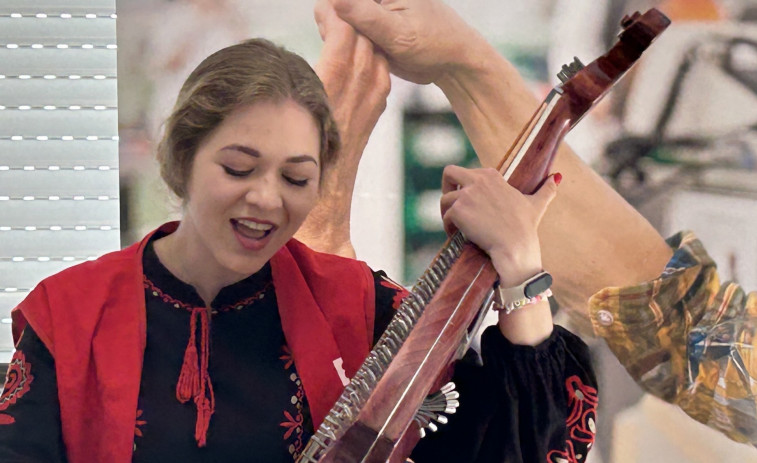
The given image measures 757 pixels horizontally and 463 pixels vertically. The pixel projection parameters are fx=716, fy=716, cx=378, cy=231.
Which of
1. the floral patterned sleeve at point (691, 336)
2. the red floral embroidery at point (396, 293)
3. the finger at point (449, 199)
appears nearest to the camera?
the finger at point (449, 199)

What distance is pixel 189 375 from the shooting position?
0.84 metres

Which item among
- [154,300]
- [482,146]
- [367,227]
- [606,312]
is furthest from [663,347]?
[154,300]

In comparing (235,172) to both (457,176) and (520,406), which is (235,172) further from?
(520,406)

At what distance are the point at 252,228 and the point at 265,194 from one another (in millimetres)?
50

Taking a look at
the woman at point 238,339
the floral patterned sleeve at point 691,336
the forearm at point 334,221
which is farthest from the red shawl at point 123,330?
the floral patterned sleeve at point 691,336

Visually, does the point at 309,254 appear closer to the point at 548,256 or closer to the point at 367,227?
the point at 367,227

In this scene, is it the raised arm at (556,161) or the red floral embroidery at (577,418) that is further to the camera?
the raised arm at (556,161)

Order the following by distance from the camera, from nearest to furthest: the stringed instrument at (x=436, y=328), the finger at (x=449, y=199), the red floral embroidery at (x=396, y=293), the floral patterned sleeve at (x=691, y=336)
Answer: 1. the stringed instrument at (x=436, y=328)
2. the finger at (x=449, y=199)
3. the red floral embroidery at (x=396, y=293)
4. the floral patterned sleeve at (x=691, y=336)

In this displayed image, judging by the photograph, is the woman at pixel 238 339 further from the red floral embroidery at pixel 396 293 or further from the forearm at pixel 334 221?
the forearm at pixel 334 221

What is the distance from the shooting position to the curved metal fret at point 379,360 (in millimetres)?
708

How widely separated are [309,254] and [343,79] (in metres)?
0.62

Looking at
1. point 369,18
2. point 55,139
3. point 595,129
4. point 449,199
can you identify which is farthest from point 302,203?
point 55,139

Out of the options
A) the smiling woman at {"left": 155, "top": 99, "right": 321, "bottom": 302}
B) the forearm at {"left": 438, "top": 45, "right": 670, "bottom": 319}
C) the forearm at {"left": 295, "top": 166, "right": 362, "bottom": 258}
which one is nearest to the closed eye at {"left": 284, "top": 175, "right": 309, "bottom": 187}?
the smiling woman at {"left": 155, "top": 99, "right": 321, "bottom": 302}

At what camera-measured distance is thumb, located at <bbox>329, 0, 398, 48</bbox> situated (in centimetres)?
147
